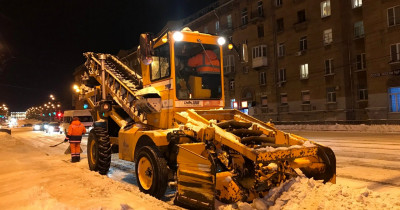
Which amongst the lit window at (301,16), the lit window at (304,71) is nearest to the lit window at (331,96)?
the lit window at (304,71)

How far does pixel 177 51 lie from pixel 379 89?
26.8 meters

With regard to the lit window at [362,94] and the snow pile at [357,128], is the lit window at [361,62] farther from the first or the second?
the snow pile at [357,128]

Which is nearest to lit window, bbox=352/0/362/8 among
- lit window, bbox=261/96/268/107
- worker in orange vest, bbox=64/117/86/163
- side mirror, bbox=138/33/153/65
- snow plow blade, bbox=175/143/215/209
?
lit window, bbox=261/96/268/107

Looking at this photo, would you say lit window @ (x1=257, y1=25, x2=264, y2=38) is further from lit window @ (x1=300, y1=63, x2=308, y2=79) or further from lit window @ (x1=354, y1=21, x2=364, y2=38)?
lit window @ (x1=354, y1=21, x2=364, y2=38)

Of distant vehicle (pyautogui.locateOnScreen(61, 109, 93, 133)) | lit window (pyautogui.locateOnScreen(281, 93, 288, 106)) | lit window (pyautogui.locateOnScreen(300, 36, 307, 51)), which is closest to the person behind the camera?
distant vehicle (pyautogui.locateOnScreen(61, 109, 93, 133))

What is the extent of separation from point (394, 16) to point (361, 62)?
499cm

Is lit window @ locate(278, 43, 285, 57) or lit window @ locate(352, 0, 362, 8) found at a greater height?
lit window @ locate(352, 0, 362, 8)

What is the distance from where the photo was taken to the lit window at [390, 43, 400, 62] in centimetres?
2694


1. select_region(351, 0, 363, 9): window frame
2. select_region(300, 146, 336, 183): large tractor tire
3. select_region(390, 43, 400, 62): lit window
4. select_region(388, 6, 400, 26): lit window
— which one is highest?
select_region(351, 0, 363, 9): window frame

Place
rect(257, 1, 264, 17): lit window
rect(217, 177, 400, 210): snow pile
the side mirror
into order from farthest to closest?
1. rect(257, 1, 264, 17): lit window
2. the side mirror
3. rect(217, 177, 400, 210): snow pile

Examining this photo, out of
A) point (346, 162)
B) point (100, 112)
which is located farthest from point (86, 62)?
point (346, 162)

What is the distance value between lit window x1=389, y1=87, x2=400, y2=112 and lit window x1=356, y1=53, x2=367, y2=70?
374 cm

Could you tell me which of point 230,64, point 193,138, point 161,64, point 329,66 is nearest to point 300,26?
point 329,66

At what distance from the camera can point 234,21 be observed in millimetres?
43062
